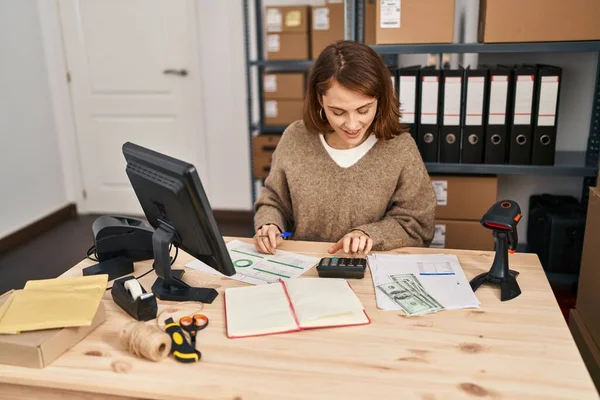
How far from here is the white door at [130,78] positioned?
3514 mm

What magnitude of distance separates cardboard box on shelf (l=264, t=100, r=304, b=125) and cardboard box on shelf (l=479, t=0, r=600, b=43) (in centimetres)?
127

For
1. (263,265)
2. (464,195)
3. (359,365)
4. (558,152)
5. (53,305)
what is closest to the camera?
(359,365)

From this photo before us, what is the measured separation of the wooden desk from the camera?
2.92ft

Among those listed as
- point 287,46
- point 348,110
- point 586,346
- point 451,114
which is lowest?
point 586,346

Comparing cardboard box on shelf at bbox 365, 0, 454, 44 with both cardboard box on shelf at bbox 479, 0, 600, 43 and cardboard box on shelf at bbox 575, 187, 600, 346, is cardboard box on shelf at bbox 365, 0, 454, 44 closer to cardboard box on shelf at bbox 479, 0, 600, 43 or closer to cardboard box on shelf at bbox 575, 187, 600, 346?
cardboard box on shelf at bbox 479, 0, 600, 43

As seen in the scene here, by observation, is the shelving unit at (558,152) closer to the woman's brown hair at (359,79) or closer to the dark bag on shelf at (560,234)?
the dark bag on shelf at (560,234)

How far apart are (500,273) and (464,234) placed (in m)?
1.08

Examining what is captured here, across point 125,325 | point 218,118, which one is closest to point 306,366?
point 125,325

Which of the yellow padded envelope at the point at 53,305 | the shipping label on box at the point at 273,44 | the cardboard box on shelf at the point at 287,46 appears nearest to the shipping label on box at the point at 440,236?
the cardboard box on shelf at the point at 287,46

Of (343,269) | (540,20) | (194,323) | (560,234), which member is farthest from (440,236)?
(194,323)

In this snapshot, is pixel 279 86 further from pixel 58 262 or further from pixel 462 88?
pixel 58 262

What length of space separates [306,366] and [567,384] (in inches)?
16.4

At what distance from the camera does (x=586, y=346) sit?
1848 mm

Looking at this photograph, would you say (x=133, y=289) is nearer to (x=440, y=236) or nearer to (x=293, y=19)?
(x=440, y=236)
